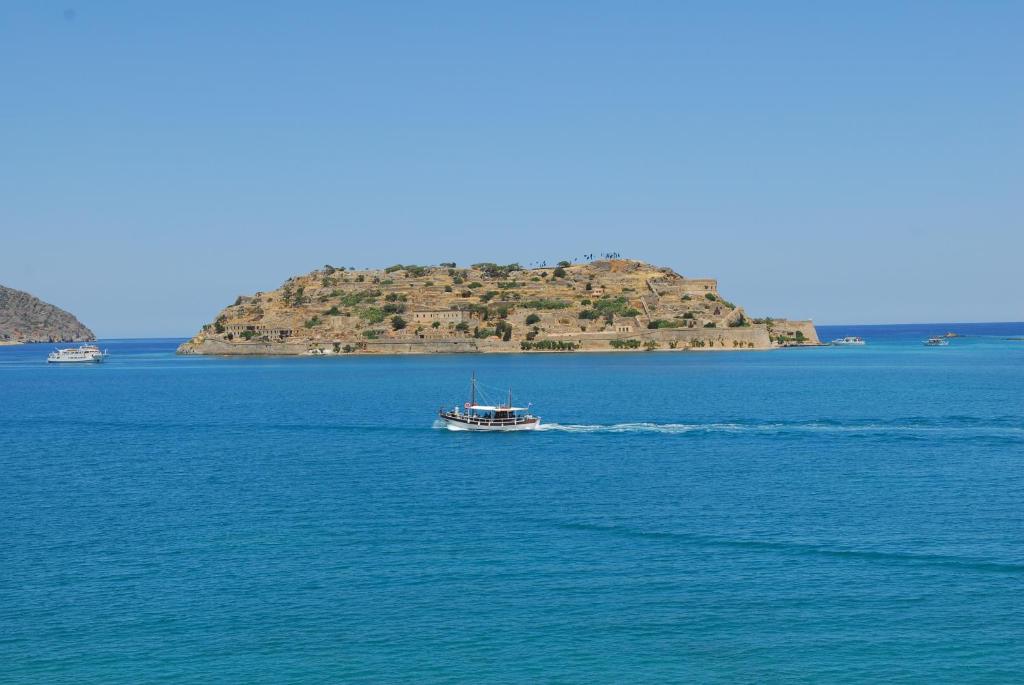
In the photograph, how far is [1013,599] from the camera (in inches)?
1009

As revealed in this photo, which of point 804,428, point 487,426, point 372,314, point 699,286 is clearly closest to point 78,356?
point 372,314

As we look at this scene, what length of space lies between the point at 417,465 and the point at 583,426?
667 inches

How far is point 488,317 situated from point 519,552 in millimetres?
140936

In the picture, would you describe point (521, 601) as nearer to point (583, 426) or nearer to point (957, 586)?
point (957, 586)

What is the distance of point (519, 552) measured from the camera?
30.6 m

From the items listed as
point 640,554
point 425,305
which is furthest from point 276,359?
point 640,554

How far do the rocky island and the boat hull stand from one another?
99.9m

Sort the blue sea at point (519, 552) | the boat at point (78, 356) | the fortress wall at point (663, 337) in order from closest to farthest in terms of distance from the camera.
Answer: the blue sea at point (519, 552), the fortress wall at point (663, 337), the boat at point (78, 356)

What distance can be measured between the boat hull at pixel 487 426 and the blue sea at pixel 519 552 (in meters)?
1.67

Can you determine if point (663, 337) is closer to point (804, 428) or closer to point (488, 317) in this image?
point (488, 317)

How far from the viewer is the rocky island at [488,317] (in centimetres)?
16488

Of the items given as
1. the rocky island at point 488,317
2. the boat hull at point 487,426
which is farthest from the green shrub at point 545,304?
the boat hull at point 487,426

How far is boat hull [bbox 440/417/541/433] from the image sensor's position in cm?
6306

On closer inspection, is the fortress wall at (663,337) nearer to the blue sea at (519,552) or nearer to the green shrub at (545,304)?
the green shrub at (545,304)
